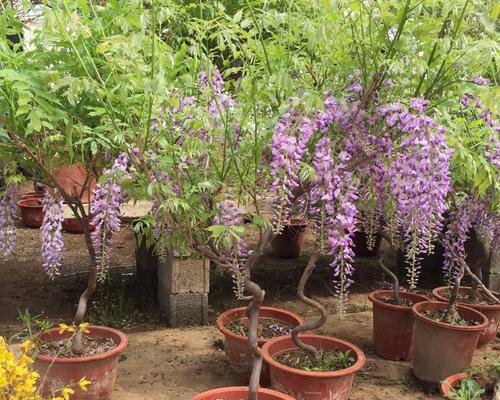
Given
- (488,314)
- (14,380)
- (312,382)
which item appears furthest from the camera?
(488,314)

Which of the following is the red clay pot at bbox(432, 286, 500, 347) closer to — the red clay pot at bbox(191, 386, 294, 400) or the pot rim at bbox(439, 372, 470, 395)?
the pot rim at bbox(439, 372, 470, 395)

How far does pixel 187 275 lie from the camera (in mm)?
4895

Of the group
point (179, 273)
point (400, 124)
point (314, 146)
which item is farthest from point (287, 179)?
point (179, 273)

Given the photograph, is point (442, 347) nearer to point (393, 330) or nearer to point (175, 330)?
point (393, 330)

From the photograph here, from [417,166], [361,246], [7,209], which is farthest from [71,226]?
[417,166]

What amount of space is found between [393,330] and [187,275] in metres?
1.74

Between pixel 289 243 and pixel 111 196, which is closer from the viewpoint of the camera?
pixel 111 196

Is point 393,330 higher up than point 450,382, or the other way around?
point 450,382

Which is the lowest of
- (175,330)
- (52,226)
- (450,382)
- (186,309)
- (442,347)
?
(175,330)

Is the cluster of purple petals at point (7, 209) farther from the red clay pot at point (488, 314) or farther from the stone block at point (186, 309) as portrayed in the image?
the red clay pot at point (488, 314)

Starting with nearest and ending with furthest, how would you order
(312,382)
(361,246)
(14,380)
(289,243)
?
(14,380)
(312,382)
(289,243)
(361,246)

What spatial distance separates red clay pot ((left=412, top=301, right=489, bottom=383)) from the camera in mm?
4035

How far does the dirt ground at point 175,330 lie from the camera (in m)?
4.05

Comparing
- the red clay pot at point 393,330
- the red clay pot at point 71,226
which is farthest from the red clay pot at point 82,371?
the red clay pot at point 71,226
